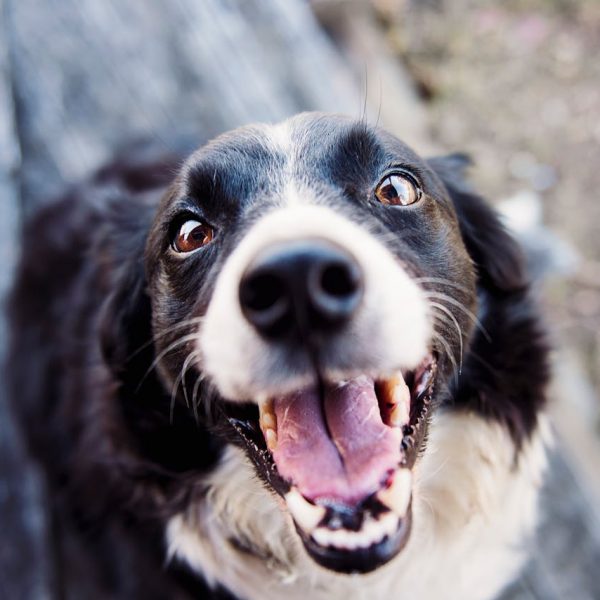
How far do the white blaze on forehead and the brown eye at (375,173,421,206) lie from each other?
9.2 inches

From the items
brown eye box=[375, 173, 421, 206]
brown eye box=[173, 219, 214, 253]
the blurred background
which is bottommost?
the blurred background

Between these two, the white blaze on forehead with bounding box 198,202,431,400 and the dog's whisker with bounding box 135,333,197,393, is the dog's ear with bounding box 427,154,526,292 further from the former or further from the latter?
the dog's whisker with bounding box 135,333,197,393

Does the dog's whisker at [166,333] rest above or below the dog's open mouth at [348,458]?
above

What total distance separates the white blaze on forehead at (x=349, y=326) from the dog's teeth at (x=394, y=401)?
0.39ft

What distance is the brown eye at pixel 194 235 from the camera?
1.50m

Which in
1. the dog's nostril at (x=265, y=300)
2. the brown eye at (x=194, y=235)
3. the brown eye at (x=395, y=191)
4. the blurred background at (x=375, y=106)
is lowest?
the blurred background at (x=375, y=106)

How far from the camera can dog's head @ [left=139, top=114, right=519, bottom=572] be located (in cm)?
115

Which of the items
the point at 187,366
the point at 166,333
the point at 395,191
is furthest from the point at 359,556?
the point at 395,191

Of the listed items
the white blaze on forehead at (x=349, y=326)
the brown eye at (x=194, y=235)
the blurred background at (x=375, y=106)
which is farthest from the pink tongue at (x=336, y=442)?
the blurred background at (x=375, y=106)

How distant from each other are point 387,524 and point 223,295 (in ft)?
1.70

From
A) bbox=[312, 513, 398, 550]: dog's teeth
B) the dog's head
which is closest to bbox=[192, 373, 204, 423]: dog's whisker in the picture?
the dog's head

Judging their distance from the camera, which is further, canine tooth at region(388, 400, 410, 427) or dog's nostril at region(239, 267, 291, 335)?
canine tooth at region(388, 400, 410, 427)

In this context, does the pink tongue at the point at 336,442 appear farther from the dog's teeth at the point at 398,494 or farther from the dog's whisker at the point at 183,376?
the dog's whisker at the point at 183,376

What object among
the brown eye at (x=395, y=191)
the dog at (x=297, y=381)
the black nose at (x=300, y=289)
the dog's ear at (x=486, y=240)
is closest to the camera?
the black nose at (x=300, y=289)
